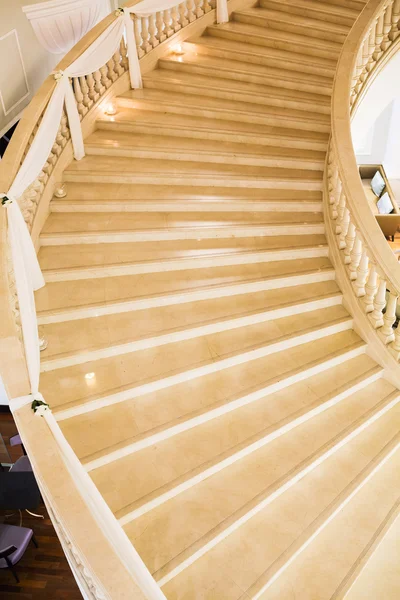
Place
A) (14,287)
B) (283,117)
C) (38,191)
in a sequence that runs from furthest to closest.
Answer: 1. (283,117)
2. (38,191)
3. (14,287)

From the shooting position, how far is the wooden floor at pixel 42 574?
4.74 metres

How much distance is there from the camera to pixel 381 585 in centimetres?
340

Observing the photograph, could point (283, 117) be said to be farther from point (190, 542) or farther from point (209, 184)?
point (190, 542)

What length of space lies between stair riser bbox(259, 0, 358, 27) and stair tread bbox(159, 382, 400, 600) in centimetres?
505

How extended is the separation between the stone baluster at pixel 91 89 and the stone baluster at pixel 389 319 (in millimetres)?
3558

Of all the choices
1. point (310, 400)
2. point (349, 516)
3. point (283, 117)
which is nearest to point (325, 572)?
point (349, 516)

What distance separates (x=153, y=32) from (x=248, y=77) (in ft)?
3.93

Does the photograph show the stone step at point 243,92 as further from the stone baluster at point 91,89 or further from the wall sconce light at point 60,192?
the wall sconce light at point 60,192

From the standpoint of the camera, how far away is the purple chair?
15.6 feet

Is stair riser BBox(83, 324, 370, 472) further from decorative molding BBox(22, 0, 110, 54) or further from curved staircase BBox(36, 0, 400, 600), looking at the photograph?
decorative molding BBox(22, 0, 110, 54)

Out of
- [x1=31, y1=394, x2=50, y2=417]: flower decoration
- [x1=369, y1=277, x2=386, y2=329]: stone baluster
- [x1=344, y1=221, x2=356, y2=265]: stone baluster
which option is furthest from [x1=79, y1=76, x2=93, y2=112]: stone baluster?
[x1=31, y1=394, x2=50, y2=417]: flower decoration

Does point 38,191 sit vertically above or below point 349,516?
above

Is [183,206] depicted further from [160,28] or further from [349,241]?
[160,28]

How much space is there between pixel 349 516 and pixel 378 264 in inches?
73.2
